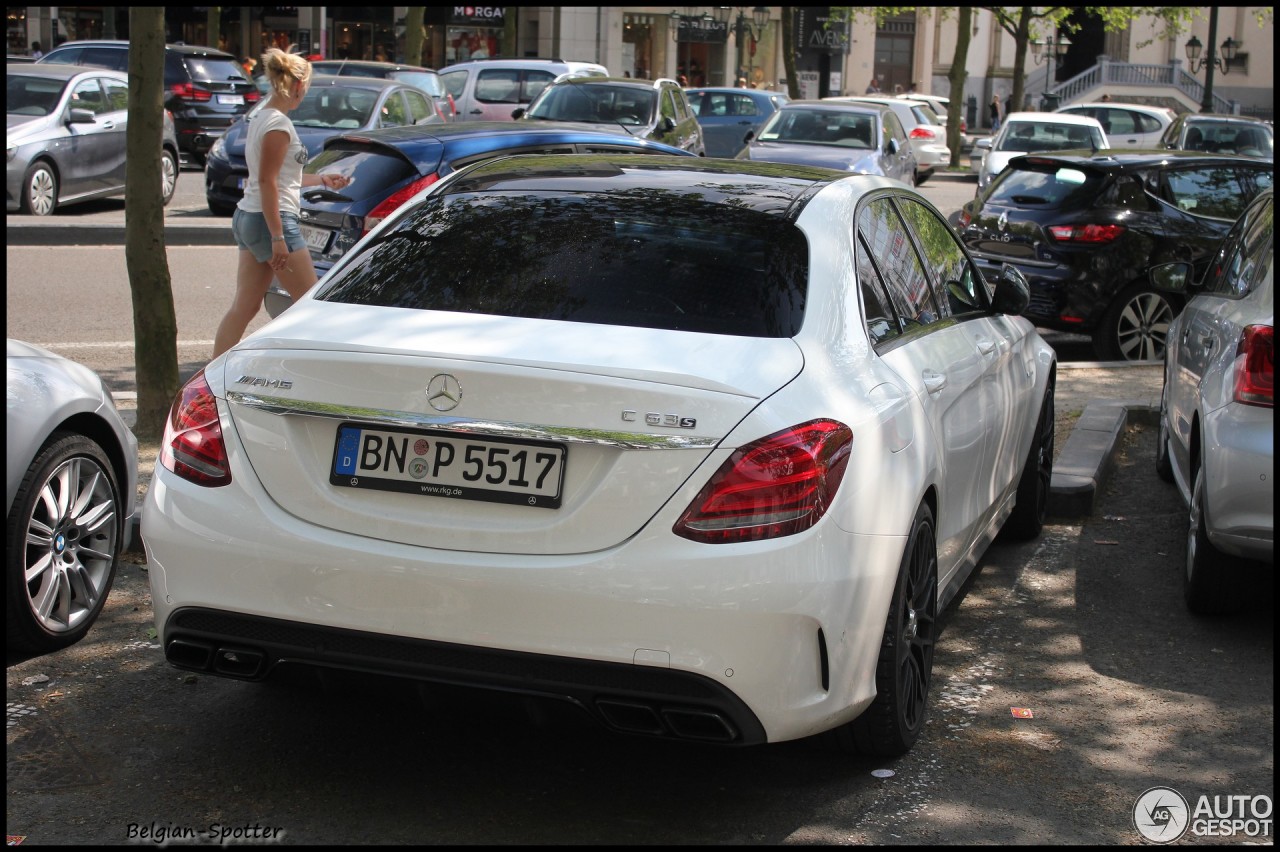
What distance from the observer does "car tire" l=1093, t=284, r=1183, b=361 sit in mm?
11016

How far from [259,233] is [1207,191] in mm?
7167

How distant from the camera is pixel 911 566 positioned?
4043mm

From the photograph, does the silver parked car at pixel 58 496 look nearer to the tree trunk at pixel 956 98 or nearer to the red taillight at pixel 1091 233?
the red taillight at pixel 1091 233

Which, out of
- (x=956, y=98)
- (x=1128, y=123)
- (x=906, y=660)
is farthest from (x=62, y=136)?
(x=956, y=98)

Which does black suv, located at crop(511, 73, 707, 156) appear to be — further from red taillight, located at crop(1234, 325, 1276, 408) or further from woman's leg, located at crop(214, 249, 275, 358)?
red taillight, located at crop(1234, 325, 1276, 408)

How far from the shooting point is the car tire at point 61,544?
448cm

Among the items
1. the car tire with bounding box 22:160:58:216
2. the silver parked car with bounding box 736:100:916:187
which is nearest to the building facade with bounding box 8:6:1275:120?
the silver parked car with bounding box 736:100:916:187

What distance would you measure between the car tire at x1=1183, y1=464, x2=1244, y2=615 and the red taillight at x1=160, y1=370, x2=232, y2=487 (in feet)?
11.0

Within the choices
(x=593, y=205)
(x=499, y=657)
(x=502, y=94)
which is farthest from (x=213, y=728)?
(x=502, y=94)

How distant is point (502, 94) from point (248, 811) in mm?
23926

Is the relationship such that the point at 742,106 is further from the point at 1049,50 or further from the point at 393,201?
the point at 1049,50

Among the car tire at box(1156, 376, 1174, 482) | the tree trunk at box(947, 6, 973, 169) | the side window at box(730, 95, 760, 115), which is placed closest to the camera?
the car tire at box(1156, 376, 1174, 482)

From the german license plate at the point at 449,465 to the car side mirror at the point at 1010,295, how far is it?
8.95 feet

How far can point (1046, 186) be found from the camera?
37.0ft
